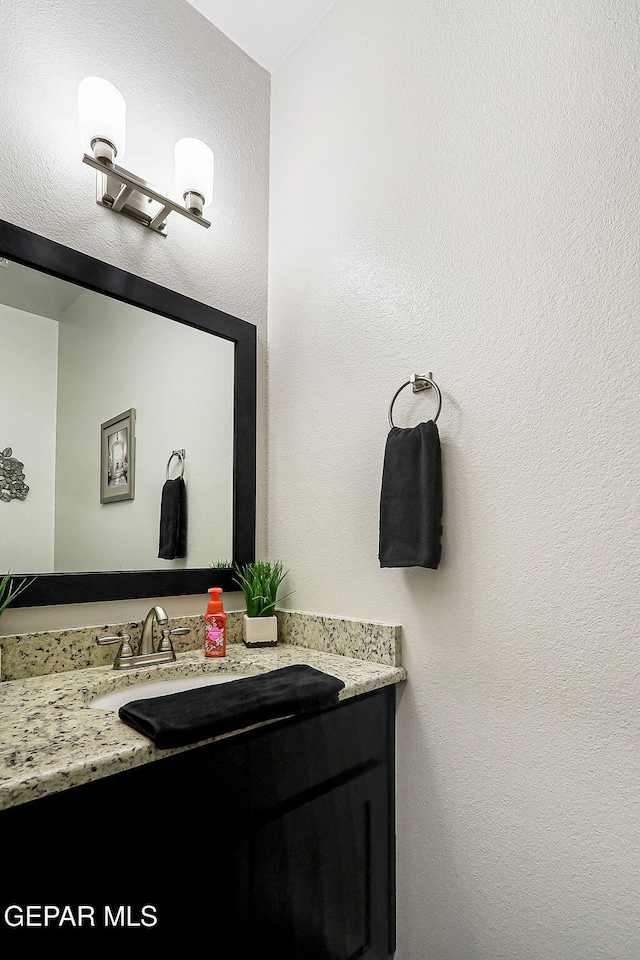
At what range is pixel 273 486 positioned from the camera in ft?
5.71

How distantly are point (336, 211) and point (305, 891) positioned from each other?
5.52ft

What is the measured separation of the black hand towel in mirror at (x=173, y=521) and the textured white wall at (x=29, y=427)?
0.95ft

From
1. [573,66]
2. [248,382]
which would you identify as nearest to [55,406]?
[248,382]

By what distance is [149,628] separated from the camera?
1.35 m

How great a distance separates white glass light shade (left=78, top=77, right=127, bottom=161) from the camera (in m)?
1.25

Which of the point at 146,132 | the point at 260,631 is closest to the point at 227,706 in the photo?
the point at 260,631

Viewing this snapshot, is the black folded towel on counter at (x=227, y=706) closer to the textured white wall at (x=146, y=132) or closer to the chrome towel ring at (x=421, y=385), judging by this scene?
the textured white wall at (x=146, y=132)

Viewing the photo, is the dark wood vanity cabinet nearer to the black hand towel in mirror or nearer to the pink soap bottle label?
the pink soap bottle label

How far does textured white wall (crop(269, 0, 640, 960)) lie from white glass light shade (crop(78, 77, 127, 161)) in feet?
2.04

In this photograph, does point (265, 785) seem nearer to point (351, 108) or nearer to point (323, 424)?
point (323, 424)

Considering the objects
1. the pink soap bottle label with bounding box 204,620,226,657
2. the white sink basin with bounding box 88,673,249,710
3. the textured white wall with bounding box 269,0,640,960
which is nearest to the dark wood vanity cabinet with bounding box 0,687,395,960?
the textured white wall with bounding box 269,0,640,960

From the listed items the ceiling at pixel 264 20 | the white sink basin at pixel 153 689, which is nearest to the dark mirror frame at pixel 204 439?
the white sink basin at pixel 153 689

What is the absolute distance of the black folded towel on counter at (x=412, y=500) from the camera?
1.21 meters

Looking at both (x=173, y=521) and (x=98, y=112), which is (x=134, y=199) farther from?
(x=173, y=521)
